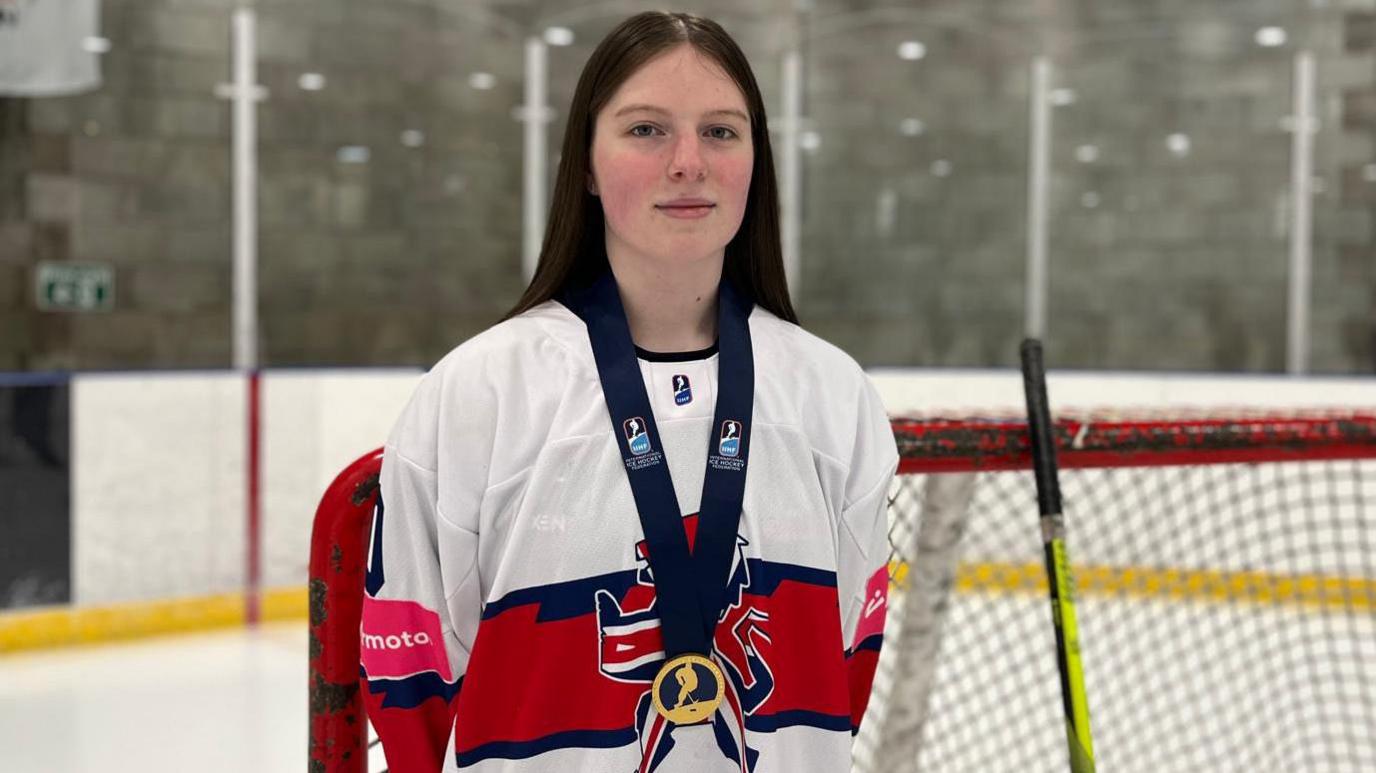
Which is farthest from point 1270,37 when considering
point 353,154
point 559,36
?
point 353,154

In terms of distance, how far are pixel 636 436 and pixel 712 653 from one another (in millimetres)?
160

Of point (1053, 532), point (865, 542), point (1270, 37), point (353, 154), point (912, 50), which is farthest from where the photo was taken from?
point (912, 50)

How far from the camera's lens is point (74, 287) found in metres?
6.34

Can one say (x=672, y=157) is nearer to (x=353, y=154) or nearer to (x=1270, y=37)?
(x=1270, y=37)

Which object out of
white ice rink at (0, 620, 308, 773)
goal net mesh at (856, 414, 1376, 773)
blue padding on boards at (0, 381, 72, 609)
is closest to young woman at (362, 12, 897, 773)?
goal net mesh at (856, 414, 1376, 773)

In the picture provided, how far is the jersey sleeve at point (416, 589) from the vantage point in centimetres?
96

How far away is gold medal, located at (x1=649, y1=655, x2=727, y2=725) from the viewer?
3.08ft

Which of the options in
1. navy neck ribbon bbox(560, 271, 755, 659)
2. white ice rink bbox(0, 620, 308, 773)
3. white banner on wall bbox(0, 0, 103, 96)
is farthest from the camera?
white banner on wall bbox(0, 0, 103, 96)

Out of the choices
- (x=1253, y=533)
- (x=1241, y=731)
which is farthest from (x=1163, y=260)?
(x=1241, y=731)

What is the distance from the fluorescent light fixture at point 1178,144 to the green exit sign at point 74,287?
4.90 m

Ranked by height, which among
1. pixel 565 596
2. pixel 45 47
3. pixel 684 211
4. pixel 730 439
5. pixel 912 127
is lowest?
pixel 565 596

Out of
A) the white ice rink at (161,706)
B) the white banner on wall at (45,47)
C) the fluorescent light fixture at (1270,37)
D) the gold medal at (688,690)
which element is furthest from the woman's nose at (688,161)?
the fluorescent light fixture at (1270,37)

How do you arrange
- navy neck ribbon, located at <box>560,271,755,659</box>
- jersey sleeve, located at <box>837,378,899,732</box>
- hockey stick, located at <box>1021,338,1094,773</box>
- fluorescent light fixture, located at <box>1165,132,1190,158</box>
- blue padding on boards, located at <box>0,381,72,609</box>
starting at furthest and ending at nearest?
fluorescent light fixture, located at <box>1165,132,1190,158</box>, blue padding on boards, located at <box>0,381,72,609</box>, hockey stick, located at <box>1021,338,1094,773</box>, jersey sleeve, located at <box>837,378,899,732</box>, navy neck ribbon, located at <box>560,271,755,659</box>

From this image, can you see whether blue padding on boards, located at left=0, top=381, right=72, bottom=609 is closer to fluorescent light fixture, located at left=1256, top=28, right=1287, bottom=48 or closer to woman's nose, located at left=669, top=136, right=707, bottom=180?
woman's nose, located at left=669, top=136, right=707, bottom=180
